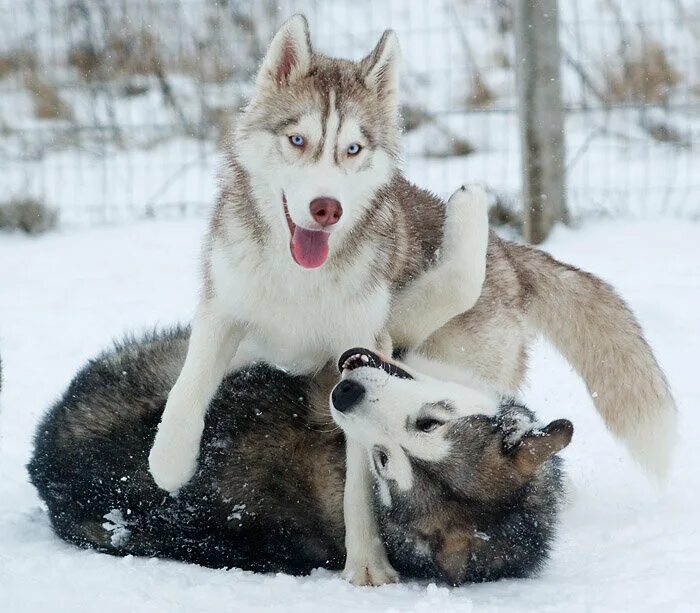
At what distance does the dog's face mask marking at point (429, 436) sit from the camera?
318cm

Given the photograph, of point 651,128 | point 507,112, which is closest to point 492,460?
point 507,112

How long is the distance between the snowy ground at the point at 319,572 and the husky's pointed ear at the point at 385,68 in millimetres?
1564

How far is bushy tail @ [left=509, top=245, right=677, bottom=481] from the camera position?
3992mm

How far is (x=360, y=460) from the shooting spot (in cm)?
345

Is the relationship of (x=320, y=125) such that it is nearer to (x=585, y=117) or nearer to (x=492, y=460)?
(x=492, y=460)

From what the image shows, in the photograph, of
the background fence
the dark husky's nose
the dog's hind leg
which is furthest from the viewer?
the background fence

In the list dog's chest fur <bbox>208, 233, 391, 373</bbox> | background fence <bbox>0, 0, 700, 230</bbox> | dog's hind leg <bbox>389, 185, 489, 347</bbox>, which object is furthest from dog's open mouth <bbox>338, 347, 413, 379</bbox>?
background fence <bbox>0, 0, 700, 230</bbox>

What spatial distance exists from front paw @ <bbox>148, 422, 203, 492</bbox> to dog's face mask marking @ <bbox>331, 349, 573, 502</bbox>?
521 millimetres

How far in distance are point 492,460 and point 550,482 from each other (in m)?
0.34

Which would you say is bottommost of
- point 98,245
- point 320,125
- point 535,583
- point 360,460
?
point 98,245

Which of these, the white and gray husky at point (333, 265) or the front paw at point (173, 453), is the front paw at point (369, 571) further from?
the front paw at point (173, 453)

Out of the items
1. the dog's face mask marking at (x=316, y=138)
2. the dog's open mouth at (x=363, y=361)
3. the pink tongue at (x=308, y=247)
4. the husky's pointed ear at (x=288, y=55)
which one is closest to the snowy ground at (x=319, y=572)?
the dog's open mouth at (x=363, y=361)

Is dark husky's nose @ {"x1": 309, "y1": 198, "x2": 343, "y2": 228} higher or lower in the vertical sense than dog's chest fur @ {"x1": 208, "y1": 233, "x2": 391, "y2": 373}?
higher

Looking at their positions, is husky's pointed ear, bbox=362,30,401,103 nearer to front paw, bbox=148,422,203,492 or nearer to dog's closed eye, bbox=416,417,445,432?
dog's closed eye, bbox=416,417,445,432
